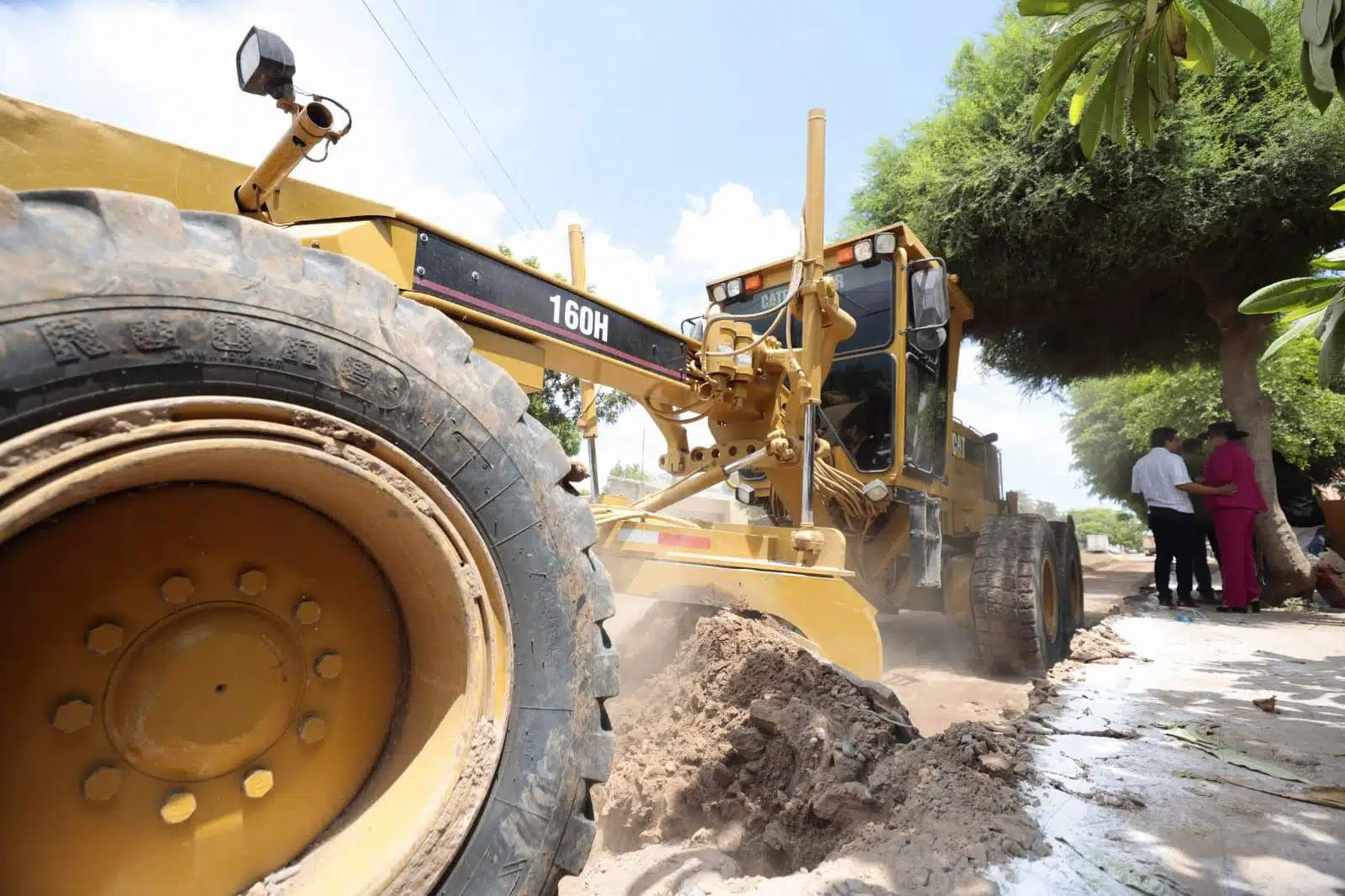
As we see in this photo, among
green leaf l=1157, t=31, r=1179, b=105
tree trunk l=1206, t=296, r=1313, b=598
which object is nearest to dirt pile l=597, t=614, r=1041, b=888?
green leaf l=1157, t=31, r=1179, b=105

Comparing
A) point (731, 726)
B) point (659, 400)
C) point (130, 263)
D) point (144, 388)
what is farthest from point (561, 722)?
point (659, 400)

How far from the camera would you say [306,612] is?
134 cm

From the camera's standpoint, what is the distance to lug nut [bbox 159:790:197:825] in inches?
46.0

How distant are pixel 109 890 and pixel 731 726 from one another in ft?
6.59

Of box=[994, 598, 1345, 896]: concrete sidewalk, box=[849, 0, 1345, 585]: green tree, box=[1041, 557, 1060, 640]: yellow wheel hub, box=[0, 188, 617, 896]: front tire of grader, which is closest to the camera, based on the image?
box=[0, 188, 617, 896]: front tire of grader

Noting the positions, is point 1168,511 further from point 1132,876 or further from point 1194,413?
point 1194,413

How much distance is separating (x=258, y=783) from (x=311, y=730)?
0.11 metres

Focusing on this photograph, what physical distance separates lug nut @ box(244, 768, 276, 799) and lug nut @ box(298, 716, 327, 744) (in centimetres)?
8

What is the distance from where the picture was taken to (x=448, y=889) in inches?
48.5

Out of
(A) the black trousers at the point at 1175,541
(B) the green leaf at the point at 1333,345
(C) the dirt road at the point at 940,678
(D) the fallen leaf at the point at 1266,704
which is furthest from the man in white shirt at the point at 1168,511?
(B) the green leaf at the point at 1333,345

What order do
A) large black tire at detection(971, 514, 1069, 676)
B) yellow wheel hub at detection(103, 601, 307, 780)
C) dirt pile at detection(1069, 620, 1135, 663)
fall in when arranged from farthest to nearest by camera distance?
large black tire at detection(971, 514, 1069, 676) → dirt pile at detection(1069, 620, 1135, 663) → yellow wheel hub at detection(103, 601, 307, 780)

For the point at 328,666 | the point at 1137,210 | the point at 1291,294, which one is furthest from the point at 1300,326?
the point at 1137,210

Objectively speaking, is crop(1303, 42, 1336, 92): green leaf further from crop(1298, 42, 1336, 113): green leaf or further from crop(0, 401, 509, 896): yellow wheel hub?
crop(0, 401, 509, 896): yellow wheel hub

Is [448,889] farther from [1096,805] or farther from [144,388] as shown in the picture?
[1096,805]
